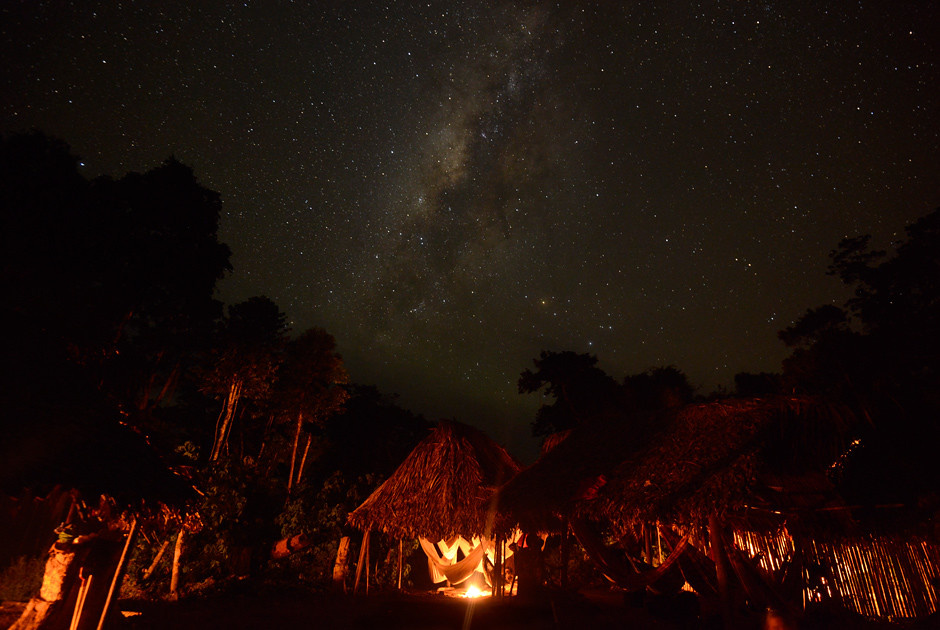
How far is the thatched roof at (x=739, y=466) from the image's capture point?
5.56m

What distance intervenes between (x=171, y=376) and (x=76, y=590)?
33.5 feet

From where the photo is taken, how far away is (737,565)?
532 cm

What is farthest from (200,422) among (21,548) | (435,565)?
(21,548)

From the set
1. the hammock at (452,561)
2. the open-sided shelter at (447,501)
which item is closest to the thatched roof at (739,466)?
the open-sided shelter at (447,501)

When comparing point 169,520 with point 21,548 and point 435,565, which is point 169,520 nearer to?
point 21,548

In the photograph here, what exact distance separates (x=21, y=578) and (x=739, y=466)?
35.1 feet

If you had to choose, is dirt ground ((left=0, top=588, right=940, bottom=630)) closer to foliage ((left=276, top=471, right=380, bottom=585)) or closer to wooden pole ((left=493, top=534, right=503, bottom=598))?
wooden pole ((left=493, top=534, right=503, bottom=598))

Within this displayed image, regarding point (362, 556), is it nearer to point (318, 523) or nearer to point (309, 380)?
point (318, 523)

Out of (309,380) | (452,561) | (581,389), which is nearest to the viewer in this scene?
(452,561)

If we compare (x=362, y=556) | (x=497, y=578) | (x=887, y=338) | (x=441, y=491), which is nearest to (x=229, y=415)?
(x=362, y=556)

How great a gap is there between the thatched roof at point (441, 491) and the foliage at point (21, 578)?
512 cm

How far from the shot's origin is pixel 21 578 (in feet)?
25.1

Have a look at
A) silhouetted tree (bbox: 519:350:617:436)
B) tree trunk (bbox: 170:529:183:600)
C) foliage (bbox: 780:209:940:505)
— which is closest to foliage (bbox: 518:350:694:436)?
silhouetted tree (bbox: 519:350:617:436)

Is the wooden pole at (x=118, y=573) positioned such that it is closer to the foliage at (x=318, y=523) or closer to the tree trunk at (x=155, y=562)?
the tree trunk at (x=155, y=562)
